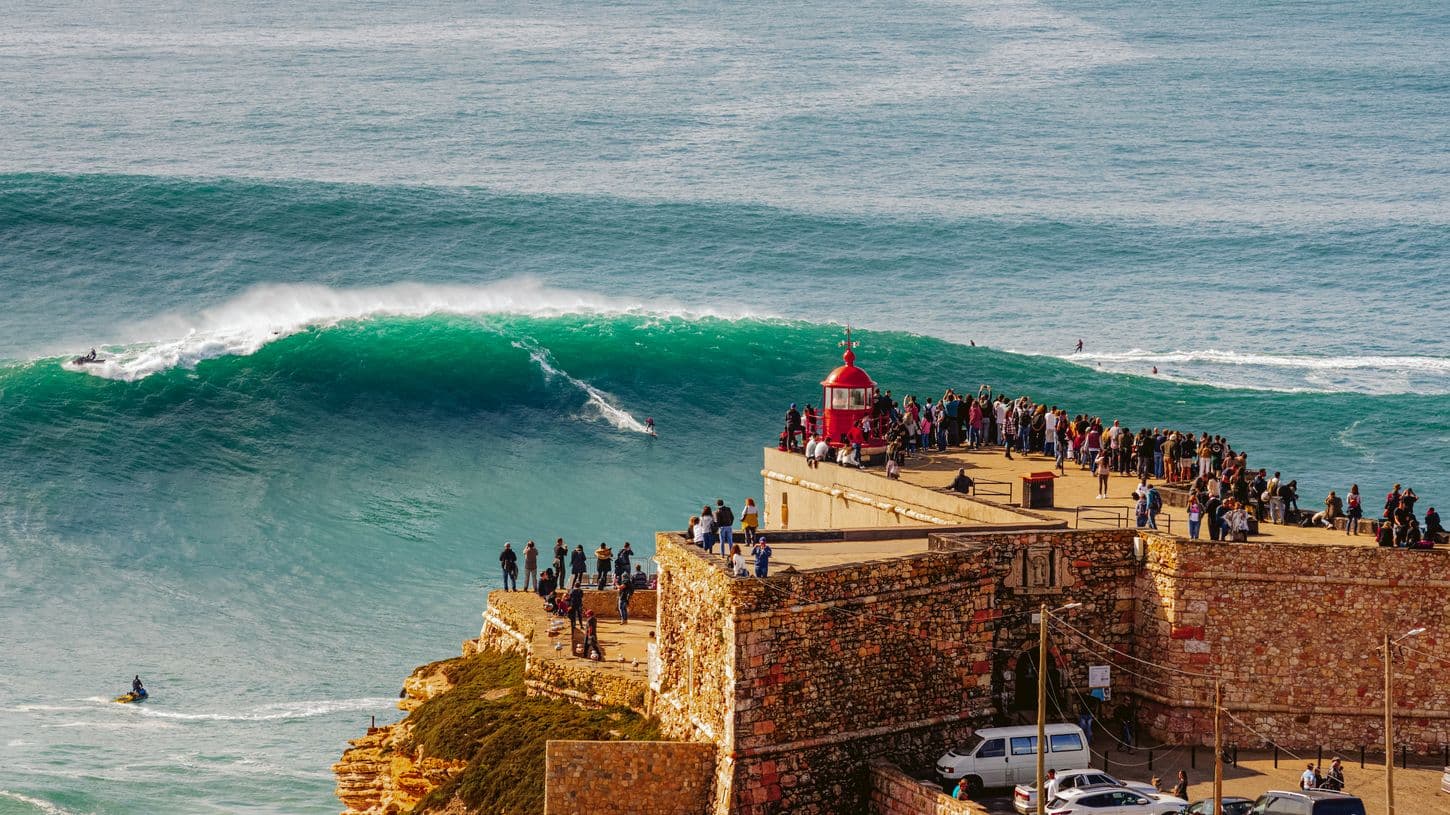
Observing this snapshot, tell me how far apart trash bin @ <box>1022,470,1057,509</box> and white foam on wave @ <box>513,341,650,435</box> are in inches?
1035

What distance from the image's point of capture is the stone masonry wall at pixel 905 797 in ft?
103

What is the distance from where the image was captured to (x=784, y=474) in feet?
139

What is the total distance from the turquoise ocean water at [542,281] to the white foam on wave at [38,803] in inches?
6.0

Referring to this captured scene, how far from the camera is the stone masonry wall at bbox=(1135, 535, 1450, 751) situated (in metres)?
34.1

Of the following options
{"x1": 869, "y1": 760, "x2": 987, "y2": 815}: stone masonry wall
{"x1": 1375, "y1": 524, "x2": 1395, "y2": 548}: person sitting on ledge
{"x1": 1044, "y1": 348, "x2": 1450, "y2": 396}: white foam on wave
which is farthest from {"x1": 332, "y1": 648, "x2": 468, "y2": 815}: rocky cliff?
{"x1": 1044, "y1": 348, "x2": 1450, "y2": 396}: white foam on wave

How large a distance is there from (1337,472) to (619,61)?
66447 mm

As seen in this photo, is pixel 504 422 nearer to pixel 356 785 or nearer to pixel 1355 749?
pixel 356 785

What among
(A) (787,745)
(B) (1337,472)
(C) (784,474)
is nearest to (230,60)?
(B) (1337,472)

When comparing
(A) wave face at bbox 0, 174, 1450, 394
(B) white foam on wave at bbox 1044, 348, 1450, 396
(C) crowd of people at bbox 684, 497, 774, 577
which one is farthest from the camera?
(A) wave face at bbox 0, 174, 1450, 394

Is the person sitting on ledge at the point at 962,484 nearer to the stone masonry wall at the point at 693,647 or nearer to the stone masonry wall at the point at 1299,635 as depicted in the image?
the stone masonry wall at the point at 1299,635

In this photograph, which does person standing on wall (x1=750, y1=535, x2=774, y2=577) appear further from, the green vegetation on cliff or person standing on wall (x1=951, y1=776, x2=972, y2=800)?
person standing on wall (x1=951, y1=776, x2=972, y2=800)

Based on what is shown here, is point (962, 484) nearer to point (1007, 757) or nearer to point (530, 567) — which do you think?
point (1007, 757)

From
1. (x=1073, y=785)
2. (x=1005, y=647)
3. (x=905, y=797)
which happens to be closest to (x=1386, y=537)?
(x=1005, y=647)

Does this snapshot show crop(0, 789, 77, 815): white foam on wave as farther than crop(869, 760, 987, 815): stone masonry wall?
Yes
